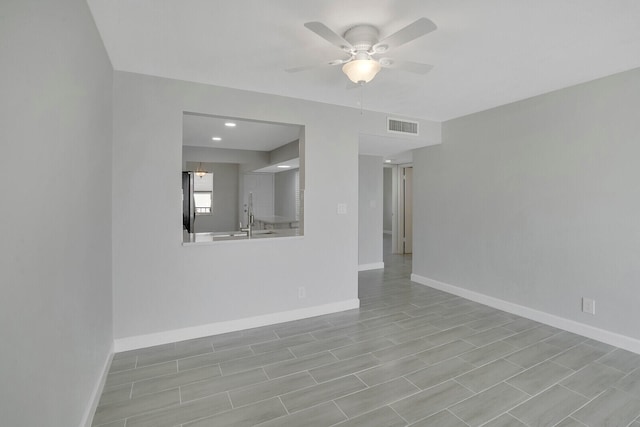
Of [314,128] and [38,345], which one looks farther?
[314,128]

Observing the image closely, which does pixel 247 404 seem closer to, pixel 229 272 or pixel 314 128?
pixel 229 272

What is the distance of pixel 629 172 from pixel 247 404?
12.1 ft

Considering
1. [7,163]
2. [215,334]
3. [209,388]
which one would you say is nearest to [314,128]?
[215,334]

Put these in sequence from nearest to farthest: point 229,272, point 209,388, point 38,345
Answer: point 38,345 < point 209,388 < point 229,272

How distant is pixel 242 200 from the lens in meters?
9.74

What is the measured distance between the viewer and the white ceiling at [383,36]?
1.93 m

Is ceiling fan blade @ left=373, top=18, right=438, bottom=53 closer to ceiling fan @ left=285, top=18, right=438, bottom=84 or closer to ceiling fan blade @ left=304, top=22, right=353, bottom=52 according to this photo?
ceiling fan @ left=285, top=18, right=438, bottom=84

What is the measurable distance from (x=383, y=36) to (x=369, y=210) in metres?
4.27

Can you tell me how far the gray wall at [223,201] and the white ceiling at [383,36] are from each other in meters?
6.91

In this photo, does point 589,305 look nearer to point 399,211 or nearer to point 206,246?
point 206,246

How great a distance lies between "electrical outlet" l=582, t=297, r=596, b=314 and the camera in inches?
123

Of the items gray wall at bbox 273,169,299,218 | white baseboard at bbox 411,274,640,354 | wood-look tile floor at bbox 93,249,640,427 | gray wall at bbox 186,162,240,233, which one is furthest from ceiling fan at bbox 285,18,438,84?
gray wall at bbox 186,162,240,233

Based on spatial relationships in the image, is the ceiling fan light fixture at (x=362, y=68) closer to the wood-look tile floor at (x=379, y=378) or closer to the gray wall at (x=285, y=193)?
the wood-look tile floor at (x=379, y=378)

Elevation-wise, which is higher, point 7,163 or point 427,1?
point 427,1
